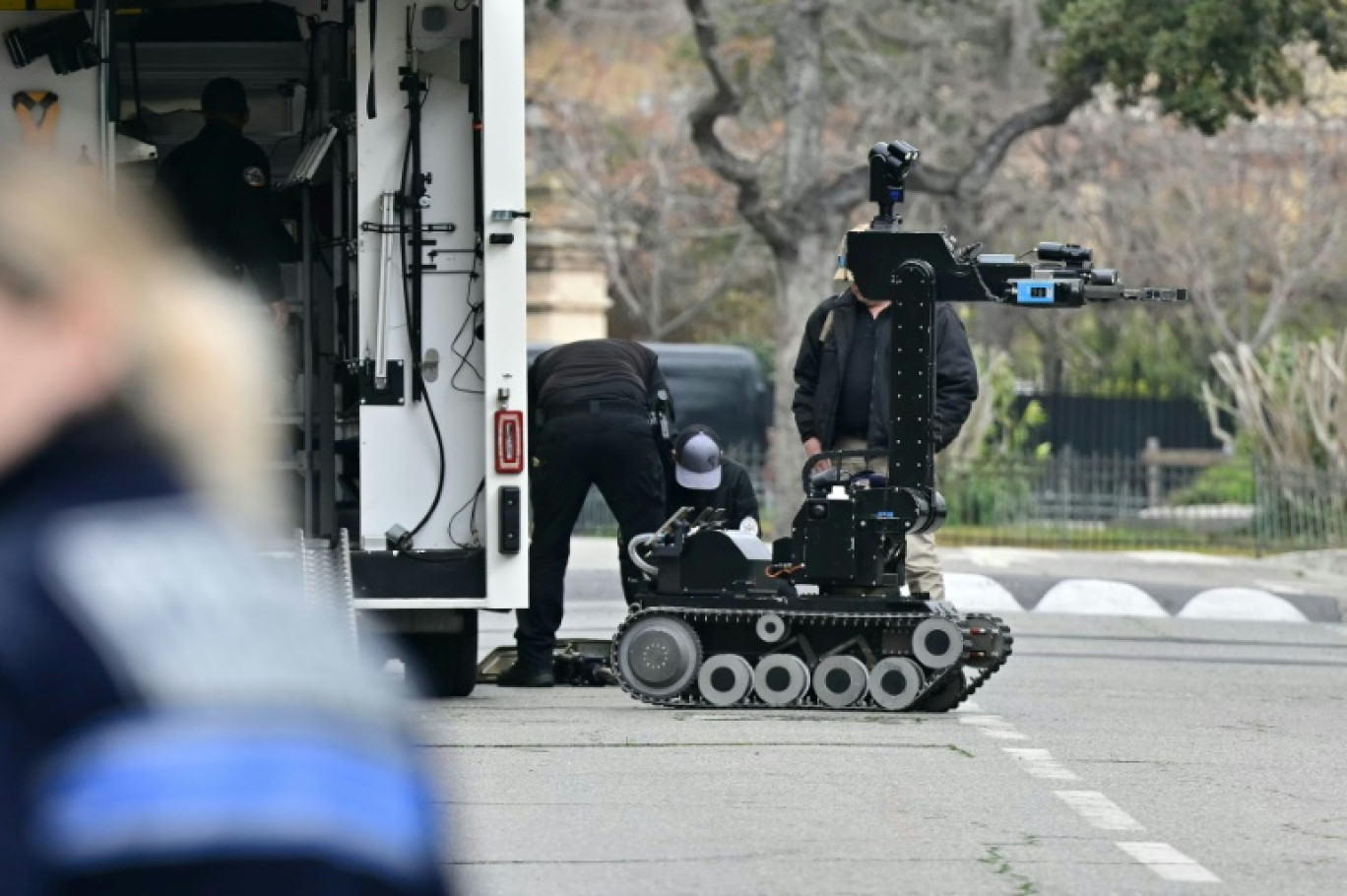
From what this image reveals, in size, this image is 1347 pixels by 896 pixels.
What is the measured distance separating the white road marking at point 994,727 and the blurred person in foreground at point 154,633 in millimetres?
8386

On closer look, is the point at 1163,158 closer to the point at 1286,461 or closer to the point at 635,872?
the point at 1286,461

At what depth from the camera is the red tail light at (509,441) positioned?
10680mm

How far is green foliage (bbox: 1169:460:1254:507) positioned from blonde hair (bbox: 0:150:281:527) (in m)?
25.5

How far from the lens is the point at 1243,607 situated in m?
17.6

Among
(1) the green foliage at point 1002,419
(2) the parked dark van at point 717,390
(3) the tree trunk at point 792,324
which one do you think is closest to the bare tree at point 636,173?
(2) the parked dark van at point 717,390

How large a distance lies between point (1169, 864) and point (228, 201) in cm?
604

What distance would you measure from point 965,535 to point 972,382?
41.2 feet

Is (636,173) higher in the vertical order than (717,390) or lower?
higher

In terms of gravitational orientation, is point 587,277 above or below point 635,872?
above

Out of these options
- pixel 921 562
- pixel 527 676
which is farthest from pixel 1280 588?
pixel 527 676

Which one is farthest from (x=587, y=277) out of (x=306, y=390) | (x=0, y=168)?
(x=0, y=168)

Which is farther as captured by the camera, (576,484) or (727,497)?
(727,497)

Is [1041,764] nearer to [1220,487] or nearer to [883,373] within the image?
[883,373]

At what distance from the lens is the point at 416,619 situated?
10.8 metres
